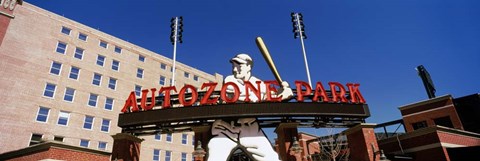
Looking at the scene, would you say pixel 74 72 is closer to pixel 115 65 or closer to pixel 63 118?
pixel 115 65

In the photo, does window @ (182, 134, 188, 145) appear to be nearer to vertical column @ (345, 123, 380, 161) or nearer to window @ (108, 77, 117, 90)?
window @ (108, 77, 117, 90)

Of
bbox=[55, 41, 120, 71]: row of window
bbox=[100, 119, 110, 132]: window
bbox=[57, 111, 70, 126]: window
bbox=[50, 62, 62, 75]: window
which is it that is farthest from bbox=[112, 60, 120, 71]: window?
bbox=[57, 111, 70, 126]: window

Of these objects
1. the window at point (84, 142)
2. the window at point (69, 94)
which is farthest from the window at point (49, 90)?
the window at point (84, 142)

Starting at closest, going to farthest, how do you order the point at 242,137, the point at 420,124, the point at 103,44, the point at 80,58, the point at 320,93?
the point at 242,137, the point at 320,93, the point at 420,124, the point at 80,58, the point at 103,44

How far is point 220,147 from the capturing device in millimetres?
17094

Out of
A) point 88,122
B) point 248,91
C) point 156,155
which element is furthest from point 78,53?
point 248,91

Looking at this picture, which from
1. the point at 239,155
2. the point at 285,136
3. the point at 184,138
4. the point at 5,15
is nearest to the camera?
the point at 285,136

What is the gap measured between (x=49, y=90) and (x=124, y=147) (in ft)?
79.3

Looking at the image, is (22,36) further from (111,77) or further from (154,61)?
(154,61)

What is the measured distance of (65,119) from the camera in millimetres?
36625

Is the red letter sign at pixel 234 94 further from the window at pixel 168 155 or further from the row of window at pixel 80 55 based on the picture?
the row of window at pixel 80 55

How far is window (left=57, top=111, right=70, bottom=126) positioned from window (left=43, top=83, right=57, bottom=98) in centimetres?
255

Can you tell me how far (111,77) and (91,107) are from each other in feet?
19.5

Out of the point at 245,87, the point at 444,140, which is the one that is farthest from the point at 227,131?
the point at 444,140
